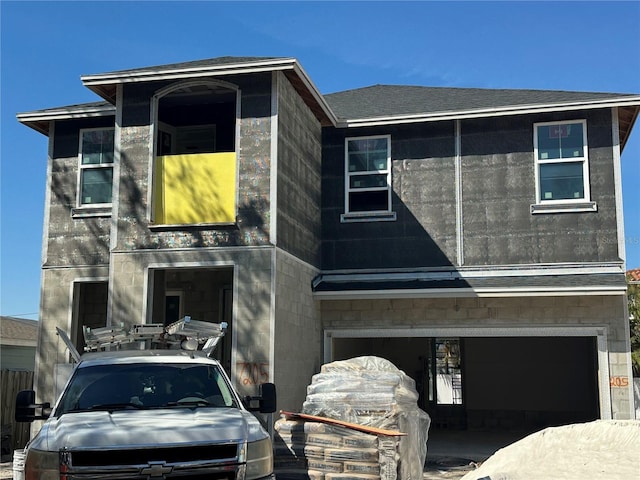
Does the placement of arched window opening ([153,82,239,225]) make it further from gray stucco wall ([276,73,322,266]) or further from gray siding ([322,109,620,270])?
gray siding ([322,109,620,270])

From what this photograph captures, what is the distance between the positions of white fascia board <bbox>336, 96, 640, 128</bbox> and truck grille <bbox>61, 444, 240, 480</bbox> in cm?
1112

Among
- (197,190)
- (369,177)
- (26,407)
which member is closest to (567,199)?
(369,177)

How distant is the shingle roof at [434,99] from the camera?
15703mm

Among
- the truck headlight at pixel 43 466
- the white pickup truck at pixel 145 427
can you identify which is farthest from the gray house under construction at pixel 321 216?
the truck headlight at pixel 43 466

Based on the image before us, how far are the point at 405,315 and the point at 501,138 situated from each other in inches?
173

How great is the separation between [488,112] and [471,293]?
393 cm

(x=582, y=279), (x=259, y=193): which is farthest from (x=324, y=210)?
(x=582, y=279)

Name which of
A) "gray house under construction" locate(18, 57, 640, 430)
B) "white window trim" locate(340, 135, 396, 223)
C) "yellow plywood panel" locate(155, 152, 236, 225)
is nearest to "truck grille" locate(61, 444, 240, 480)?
"gray house under construction" locate(18, 57, 640, 430)

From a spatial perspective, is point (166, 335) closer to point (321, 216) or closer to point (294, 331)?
point (294, 331)

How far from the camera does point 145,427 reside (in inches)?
238

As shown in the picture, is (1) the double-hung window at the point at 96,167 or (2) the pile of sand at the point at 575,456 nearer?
(2) the pile of sand at the point at 575,456

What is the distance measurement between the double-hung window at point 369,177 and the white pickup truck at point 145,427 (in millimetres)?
9343

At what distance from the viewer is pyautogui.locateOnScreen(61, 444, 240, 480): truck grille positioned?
5758mm

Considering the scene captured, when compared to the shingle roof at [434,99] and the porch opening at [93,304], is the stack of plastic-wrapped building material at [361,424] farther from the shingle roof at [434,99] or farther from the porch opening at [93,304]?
the porch opening at [93,304]
